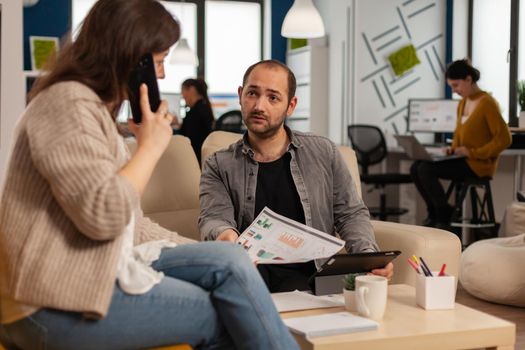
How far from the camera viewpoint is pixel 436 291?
2.04 m

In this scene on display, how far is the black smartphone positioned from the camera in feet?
5.13

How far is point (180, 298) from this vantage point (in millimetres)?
1510

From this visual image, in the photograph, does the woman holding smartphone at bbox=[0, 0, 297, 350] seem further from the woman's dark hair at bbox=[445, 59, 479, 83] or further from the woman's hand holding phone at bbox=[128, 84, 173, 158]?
the woman's dark hair at bbox=[445, 59, 479, 83]

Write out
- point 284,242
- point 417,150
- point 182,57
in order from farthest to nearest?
point 182,57 < point 417,150 < point 284,242

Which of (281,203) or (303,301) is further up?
(281,203)

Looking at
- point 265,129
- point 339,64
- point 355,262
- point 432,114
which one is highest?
point 339,64

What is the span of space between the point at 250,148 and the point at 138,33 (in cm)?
115

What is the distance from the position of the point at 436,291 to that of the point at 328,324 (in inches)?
14.1

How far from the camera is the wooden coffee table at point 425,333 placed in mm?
1781

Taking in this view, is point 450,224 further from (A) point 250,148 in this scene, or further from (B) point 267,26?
(B) point 267,26

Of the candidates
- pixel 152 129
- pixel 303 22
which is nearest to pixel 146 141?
pixel 152 129

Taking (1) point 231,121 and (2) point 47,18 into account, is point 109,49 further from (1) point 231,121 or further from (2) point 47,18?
(1) point 231,121

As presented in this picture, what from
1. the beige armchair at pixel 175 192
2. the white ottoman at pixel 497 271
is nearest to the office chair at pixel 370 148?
the white ottoman at pixel 497 271

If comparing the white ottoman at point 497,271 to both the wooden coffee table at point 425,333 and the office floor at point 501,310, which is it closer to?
the office floor at point 501,310
